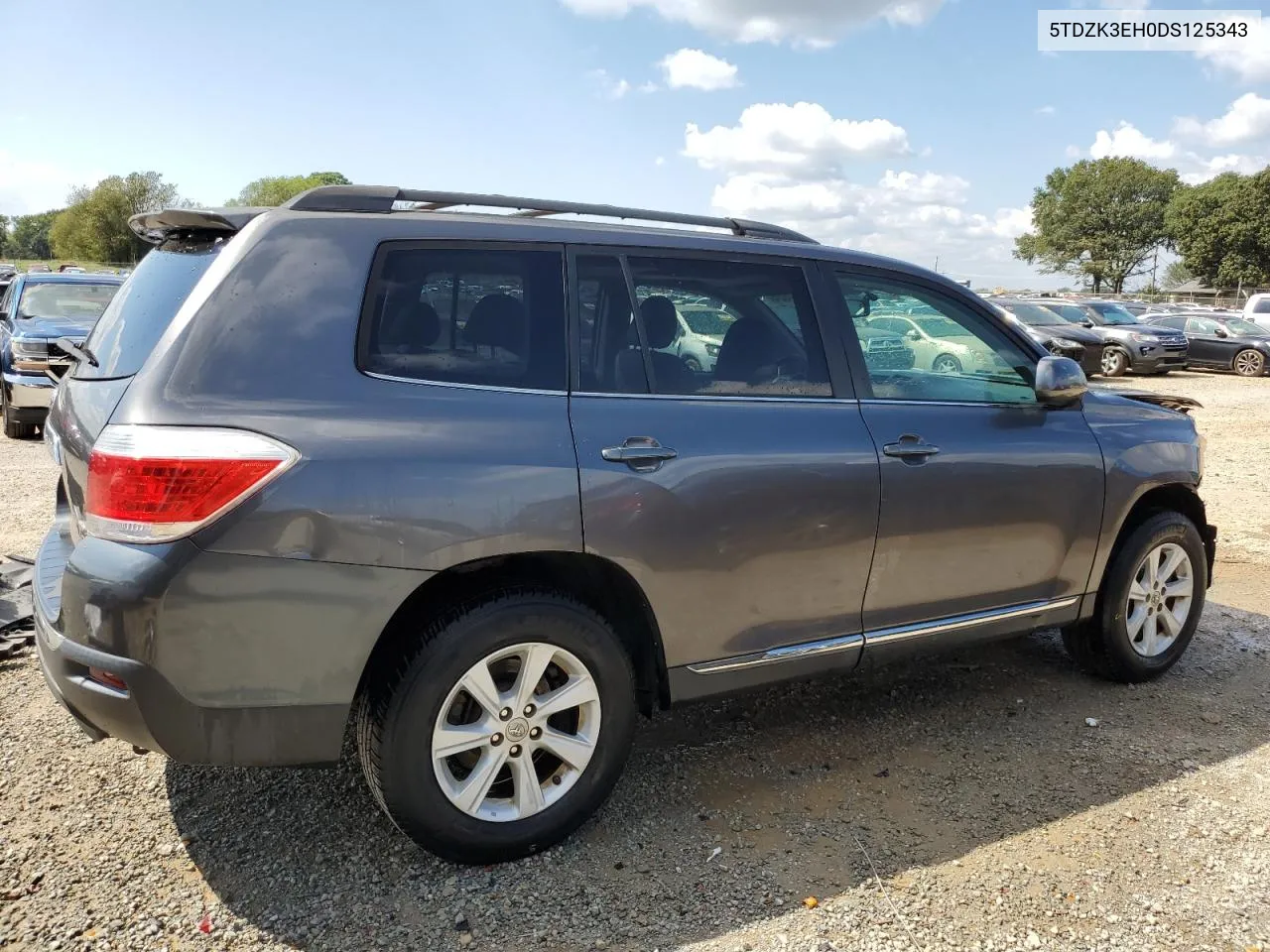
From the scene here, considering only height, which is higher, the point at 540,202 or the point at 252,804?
the point at 540,202

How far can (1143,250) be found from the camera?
77.1 m

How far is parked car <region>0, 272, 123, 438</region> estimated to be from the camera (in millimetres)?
9758

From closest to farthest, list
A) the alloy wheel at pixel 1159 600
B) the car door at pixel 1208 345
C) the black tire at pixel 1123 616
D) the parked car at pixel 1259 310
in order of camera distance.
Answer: the black tire at pixel 1123 616
the alloy wheel at pixel 1159 600
the car door at pixel 1208 345
the parked car at pixel 1259 310

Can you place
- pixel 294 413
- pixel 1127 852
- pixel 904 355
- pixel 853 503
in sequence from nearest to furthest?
1. pixel 294 413
2. pixel 1127 852
3. pixel 853 503
4. pixel 904 355

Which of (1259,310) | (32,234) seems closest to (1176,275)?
(1259,310)

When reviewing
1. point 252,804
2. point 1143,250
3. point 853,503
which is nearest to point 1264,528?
point 853,503

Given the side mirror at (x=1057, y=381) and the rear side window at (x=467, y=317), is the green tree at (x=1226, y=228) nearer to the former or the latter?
the side mirror at (x=1057, y=381)

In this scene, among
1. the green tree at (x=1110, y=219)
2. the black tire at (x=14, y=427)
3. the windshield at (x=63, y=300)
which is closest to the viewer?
the black tire at (x=14, y=427)

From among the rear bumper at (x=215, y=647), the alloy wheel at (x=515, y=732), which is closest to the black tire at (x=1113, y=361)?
the alloy wheel at (x=515, y=732)

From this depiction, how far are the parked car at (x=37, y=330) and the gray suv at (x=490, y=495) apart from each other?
305 inches

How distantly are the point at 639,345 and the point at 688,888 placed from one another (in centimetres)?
163

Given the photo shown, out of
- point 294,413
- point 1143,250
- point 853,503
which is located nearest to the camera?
point 294,413

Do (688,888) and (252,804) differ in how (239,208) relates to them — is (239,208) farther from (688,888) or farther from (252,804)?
(688,888)

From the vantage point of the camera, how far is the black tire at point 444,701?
8.37 feet
